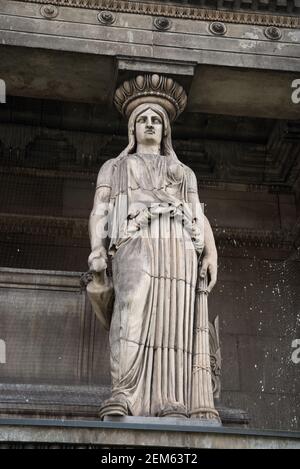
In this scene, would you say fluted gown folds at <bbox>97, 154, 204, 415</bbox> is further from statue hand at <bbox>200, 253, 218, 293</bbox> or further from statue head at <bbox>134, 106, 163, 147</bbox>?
statue head at <bbox>134, 106, 163, 147</bbox>

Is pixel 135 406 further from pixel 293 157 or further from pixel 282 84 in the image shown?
pixel 293 157

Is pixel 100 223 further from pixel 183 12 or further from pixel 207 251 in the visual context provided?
pixel 183 12

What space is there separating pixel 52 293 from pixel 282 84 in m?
3.96

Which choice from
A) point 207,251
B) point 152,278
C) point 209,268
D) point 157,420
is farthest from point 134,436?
point 207,251

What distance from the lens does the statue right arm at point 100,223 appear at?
9359 mm

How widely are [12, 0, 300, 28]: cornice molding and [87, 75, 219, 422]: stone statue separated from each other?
5.00 ft

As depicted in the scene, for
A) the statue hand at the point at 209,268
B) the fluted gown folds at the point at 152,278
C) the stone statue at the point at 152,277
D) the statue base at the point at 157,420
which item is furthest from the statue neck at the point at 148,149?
the statue base at the point at 157,420

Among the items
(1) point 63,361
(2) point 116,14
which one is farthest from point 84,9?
(1) point 63,361

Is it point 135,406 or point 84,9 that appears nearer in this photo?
point 135,406

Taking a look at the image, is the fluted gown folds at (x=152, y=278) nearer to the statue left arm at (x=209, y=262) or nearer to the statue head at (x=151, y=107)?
the statue left arm at (x=209, y=262)

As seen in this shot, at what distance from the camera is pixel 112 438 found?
7426mm

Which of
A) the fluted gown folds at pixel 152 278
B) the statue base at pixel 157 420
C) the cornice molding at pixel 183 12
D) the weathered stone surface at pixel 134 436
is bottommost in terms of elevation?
the weathered stone surface at pixel 134 436

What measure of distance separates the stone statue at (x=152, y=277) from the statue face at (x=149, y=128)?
1 cm

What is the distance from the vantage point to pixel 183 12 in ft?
37.9
